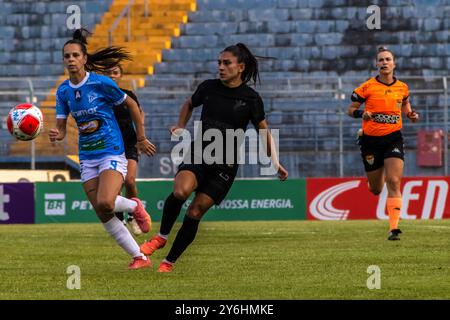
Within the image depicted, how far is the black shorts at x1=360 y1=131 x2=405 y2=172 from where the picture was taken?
14.6 meters

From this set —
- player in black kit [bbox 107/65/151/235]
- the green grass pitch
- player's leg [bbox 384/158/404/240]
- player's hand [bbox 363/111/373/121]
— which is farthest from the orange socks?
player in black kit [bbox 107/65/151/235]

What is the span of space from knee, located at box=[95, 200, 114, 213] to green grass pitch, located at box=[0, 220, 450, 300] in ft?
1.86

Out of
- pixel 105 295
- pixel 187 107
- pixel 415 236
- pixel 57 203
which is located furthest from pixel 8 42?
pixel 105 295

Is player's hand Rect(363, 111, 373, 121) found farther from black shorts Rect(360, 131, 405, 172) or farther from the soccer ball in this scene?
the soccer ball

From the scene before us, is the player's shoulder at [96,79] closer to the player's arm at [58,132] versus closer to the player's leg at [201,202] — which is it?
the player's arm at [58,132]

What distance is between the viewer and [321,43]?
30625mm

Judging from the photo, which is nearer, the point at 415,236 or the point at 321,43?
the point at 415,236

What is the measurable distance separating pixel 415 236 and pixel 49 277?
6.48 metres

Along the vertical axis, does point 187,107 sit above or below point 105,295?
above

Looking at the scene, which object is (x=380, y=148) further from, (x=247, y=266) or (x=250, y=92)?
(x=250, y=92)

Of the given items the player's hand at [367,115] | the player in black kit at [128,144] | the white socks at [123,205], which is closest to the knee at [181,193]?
the white socks at [123,205]

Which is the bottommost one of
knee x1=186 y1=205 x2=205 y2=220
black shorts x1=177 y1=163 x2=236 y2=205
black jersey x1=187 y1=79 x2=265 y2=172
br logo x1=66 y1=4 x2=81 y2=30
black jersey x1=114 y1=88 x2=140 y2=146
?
knee x1=186 y1=205 x2=205 y2=220

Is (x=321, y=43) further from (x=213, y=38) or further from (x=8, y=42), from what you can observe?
(x=8, y=42)

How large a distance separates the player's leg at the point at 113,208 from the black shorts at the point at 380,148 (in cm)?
522
